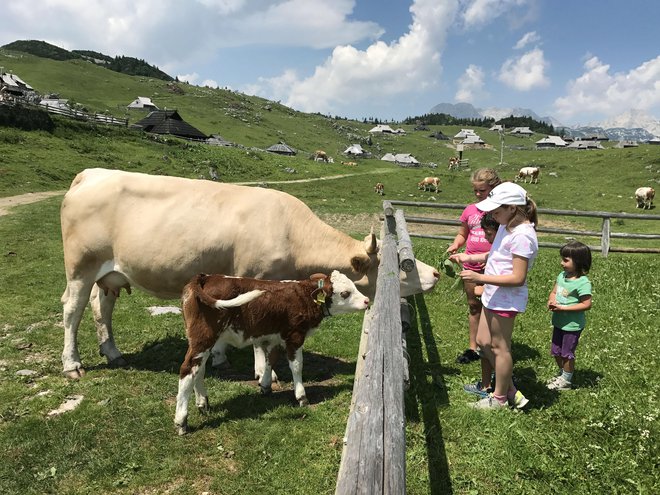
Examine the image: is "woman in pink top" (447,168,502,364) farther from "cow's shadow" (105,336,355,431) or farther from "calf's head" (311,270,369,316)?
"cow's shadow" (105,336,355,431)

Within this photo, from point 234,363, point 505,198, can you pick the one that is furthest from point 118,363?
point 505,198

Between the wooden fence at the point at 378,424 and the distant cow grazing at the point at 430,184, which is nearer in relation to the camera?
the wooden fence at the point at 378,424

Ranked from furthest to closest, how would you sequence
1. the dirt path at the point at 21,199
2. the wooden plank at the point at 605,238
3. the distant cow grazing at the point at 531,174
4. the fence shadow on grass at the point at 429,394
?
the distant cow grazing at the point at 531,174
the dirt path at the point at 21,199
the wooden plank at the point at 605,238
the fence shadow on grass at the point at 429,394

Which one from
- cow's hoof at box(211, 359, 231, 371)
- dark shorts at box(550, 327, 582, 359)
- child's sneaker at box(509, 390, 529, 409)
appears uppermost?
dark shorts at box(550, 327, 582, 359)

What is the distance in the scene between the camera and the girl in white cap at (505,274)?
4.37m

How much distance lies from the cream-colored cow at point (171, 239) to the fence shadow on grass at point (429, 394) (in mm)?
1885

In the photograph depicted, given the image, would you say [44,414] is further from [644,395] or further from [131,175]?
[644,395]

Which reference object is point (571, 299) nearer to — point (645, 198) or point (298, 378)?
point (298, 378)

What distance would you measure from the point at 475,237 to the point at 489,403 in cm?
239

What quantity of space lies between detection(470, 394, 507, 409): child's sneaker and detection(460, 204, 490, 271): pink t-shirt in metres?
1.91

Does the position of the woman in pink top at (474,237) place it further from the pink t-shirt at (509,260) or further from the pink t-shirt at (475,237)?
the pink t-shirt at (509,260)

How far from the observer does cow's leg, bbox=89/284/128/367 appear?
692 centimetres

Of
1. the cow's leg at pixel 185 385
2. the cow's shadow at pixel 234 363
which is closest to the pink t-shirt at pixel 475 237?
the cow's shadow at pixel 234 363

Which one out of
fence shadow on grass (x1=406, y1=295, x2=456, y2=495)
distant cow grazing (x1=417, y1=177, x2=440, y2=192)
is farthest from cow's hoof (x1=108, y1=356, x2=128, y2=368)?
distant cow grazing (x1=417, y1=177, x2=440, y2=192)
